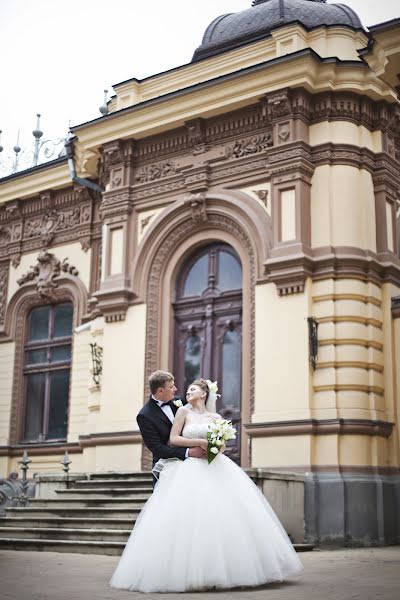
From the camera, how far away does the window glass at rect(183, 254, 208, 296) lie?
15.5 metres

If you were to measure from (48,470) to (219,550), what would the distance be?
11245 mm

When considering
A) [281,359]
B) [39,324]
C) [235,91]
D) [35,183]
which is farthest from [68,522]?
[35,183]

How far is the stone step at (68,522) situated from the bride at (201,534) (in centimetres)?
442

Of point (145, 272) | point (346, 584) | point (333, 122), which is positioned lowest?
point (346, 584)

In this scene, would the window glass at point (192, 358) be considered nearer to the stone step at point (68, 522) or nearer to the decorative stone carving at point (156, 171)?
the decorative stone carving at point (156, 171)

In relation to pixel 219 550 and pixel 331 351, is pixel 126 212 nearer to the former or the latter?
pixel 331 351

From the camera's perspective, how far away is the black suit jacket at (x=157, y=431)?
24.0 ft

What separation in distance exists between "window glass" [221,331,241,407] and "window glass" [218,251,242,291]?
0.86m

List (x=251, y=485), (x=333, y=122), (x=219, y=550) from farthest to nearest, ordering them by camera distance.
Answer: (x=333, y=122)
(x=251, y=485)
(x=219, y=550)

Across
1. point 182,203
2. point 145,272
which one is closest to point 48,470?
point 145,272

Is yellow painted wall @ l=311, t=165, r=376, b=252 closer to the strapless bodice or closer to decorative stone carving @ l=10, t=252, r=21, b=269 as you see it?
the strapless bodice

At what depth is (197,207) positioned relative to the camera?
15.2m

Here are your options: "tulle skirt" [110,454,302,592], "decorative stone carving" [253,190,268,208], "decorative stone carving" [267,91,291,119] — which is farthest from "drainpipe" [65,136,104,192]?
"tulle skirt" [110,454,302,592]

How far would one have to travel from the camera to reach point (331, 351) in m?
13.1
